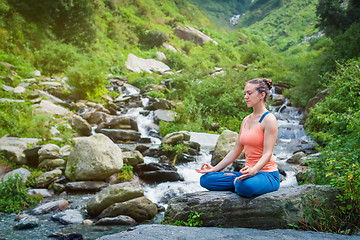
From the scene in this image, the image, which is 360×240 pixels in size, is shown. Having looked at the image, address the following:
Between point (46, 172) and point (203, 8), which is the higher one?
point (203, 8)

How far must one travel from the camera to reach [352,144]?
464 cm

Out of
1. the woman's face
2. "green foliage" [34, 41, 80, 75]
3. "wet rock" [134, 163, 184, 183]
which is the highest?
"green foliage" [34, 41, 80, 75]

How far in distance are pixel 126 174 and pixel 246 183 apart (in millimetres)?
5409

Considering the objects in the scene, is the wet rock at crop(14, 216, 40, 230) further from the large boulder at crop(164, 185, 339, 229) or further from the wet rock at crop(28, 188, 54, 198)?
the large boulder at crop(164, 185, 339, 229)

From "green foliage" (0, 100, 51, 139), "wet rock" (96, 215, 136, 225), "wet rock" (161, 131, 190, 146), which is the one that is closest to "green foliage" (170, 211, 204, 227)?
"wet rock" (96, 215, 136, 225)

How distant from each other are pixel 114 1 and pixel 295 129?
28.0 metres

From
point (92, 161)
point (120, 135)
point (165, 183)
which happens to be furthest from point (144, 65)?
point (92, 161)

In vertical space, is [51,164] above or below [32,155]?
below

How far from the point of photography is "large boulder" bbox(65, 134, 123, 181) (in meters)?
7.07

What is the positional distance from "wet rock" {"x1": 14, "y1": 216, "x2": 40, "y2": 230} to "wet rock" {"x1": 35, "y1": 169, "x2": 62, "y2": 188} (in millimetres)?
1745

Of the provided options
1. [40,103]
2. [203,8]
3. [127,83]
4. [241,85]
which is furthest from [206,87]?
[203,8]

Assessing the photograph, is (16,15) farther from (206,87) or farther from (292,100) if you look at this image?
(292,100)

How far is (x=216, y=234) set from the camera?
2.62 metres

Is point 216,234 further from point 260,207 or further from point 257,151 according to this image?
point 257,151
